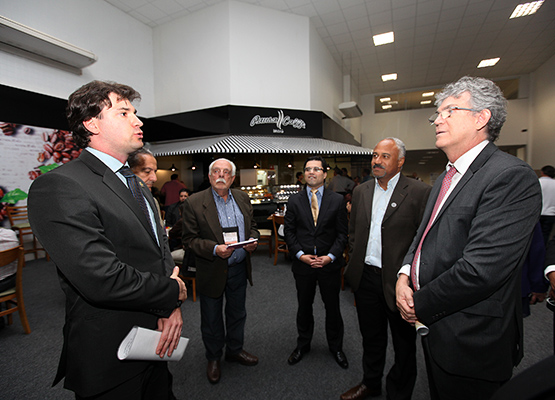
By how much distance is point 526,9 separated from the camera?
6168 millimetres

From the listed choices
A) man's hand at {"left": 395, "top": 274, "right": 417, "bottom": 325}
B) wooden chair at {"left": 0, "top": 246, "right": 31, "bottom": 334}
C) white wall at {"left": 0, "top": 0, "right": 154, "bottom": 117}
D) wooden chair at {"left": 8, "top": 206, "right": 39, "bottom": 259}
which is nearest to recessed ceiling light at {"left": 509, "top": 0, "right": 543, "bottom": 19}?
man's hand at {"left": 395, "top": 274, "right": 417, "bottom": 325}

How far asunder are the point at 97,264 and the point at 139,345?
376 millimetres

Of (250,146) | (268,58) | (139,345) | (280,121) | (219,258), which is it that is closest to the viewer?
(139,345)

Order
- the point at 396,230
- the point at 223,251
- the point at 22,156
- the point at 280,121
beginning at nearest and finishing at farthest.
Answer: the point at 396,230
the point at 223,251
the point at 22,156
the point at 280,121

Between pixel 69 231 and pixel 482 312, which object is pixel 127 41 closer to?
pixel 69 231

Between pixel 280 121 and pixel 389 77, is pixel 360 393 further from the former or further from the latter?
pixel 389 77

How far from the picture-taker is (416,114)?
456 inches

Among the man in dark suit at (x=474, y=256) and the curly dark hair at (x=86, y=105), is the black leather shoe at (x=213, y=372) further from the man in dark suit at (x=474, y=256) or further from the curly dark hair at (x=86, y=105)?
the curly dark hair at (x=86, y=105)

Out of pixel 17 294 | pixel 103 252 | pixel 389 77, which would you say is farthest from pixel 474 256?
pixel 389 77

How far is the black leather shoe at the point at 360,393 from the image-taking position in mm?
1899

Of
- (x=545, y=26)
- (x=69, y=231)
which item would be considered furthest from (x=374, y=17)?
(x=69, y=231)

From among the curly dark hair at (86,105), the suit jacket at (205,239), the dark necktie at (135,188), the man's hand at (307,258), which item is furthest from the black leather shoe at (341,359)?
the curly dark hair at (86,105)

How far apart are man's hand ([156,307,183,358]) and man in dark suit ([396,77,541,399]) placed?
1.09 metres

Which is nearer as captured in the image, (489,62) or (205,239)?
(205,239)
